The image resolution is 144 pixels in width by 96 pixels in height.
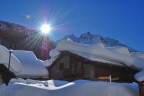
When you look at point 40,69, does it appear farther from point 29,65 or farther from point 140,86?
point 140,86

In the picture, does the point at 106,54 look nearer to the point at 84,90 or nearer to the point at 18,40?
the point at 84,90

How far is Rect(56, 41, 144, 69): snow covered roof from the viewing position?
22203 millimetres

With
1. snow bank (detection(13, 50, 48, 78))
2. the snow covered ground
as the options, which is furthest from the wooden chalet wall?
snow bank (detection(13, 50, 48, 78))

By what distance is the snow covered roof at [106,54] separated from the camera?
22.2m

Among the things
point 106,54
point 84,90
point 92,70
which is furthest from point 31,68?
point 84,90

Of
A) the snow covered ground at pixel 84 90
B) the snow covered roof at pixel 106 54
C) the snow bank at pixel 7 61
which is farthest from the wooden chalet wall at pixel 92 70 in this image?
the snow covered ground at pixel 84 90

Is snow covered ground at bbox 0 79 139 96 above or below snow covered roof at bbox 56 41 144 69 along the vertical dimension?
below

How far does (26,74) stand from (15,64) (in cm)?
1241

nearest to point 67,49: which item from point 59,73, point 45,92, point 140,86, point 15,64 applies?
point 59,73

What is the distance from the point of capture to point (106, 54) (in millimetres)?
22906

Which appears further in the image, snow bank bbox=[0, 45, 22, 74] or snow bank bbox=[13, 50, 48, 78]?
snow bank bbox=[13, 50, 48, 78]

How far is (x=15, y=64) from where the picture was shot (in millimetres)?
20203

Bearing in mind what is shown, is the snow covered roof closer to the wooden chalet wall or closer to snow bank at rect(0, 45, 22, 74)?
the wooden chalet wall

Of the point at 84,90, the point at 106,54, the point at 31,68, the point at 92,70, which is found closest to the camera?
the point at 84,90
